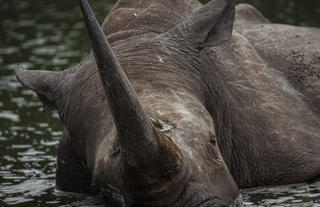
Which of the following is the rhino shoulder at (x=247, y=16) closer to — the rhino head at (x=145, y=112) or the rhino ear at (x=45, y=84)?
the rhino head at (x=145, y=112)

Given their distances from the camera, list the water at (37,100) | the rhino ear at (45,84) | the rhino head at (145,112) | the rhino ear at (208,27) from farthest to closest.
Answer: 1. the water at (37,100)
2. the rhino ear at (45,84)
3. the rhino ear at (208,27)
4. the rhino head at (145,112)

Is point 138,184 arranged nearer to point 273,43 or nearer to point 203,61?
point 203,61

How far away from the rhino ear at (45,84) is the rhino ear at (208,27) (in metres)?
1.13

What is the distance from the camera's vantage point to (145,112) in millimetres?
6051

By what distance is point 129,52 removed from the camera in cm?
796

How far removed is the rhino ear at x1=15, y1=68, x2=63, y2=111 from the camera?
27.9ft

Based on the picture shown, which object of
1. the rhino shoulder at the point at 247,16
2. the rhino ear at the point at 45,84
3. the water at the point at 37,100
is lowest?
the water at the point at 37,100

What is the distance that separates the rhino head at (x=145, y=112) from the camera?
6023mm

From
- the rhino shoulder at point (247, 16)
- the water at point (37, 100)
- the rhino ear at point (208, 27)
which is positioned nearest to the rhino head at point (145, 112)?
the rhino ear at point (208, 27)

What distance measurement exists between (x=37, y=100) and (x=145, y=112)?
28.6 feet

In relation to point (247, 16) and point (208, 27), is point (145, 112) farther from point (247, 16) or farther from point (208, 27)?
point (247, 16)

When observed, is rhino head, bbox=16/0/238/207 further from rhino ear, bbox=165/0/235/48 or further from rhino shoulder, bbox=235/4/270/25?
rhino shoulder, bbox=235/4/270/25

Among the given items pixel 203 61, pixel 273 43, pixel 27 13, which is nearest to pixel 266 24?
pixel 273 43

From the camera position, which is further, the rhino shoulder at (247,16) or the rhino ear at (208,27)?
the rhino shoulder at (247,16)
